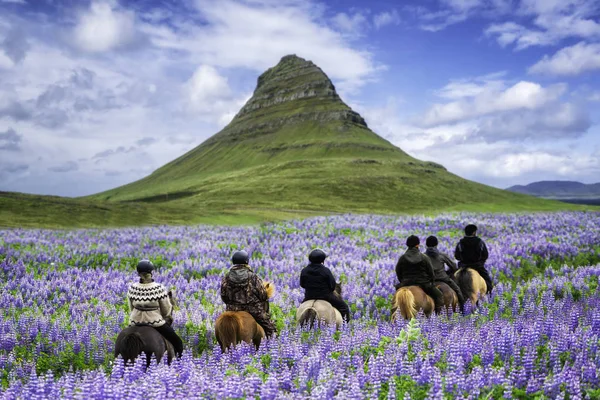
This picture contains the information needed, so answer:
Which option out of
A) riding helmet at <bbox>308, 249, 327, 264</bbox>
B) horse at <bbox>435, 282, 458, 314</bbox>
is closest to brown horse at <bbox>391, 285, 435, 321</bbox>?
horse at <bbox>435, 282, 458, 314</bbox>

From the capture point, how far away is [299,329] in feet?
37.0

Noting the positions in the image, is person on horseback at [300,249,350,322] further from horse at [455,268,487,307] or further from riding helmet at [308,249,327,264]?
horse at [455,268,487,307]

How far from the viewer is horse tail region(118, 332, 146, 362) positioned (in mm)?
9528

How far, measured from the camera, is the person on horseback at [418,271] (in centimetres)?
1377

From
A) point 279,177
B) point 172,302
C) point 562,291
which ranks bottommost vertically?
point 562,291

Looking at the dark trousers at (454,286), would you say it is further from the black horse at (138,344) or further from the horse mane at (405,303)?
the black horse at (138,344)

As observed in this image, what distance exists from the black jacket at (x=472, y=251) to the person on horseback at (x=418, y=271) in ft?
A: 9.35

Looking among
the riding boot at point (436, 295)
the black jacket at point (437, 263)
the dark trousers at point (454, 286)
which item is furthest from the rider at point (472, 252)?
the riding boot at point (436, 295)

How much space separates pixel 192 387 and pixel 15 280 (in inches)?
581

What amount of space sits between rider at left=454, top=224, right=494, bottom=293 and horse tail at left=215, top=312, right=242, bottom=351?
8786 mm

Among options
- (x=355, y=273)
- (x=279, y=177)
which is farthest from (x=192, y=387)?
(x=279, y=177)

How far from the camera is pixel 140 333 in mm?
9672

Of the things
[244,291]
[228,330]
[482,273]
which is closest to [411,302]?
[482,273]

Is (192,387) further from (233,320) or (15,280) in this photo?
(15,280)
